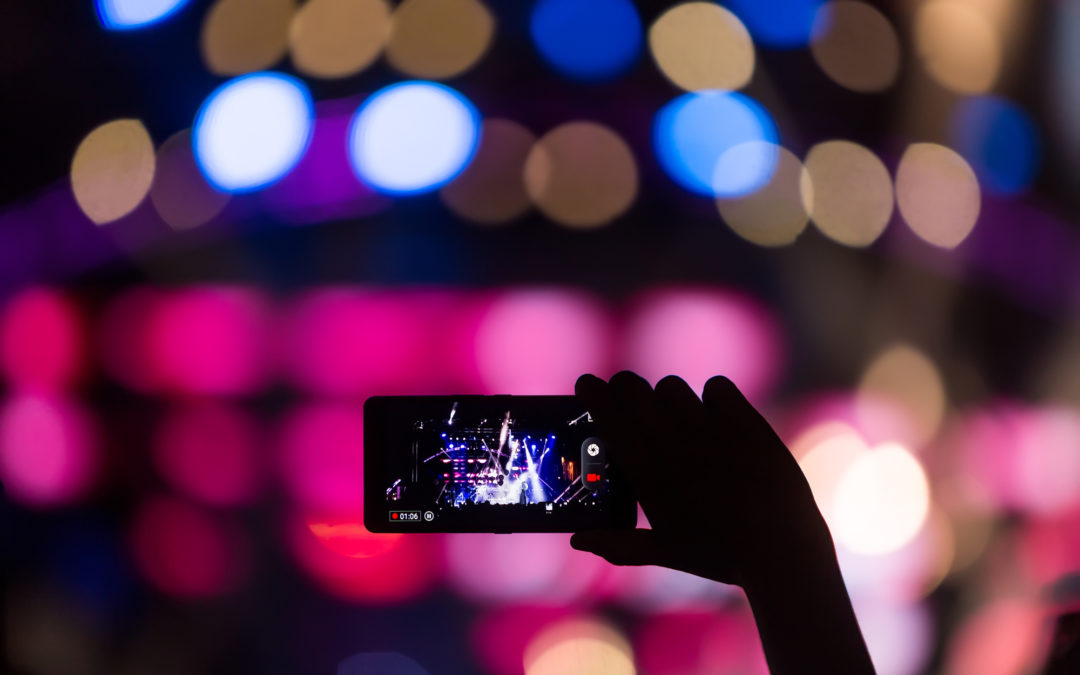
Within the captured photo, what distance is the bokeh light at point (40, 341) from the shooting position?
2.89ft

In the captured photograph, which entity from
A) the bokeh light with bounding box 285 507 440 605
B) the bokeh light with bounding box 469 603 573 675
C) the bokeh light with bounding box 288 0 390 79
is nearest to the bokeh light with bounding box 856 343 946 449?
the bokeh light with bounding box 469 603 573 675

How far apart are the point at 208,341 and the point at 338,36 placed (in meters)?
0.41

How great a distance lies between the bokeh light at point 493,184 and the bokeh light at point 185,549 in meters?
0.49

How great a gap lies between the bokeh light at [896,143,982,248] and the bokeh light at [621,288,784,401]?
0.78ft

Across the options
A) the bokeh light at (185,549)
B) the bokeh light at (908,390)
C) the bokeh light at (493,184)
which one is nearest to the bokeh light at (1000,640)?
the bokeh light at (908,390)

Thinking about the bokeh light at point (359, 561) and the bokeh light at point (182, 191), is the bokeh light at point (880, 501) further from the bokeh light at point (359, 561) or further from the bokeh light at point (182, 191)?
the bokeh light at point (182, 191)

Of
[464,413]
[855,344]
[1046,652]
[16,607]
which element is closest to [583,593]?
[464,413]

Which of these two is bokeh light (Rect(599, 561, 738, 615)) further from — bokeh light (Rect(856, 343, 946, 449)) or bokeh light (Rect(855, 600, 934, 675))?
bokeh light (Rect(856, 343, 946, 449))

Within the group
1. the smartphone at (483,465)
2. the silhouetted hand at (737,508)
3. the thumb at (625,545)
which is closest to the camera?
the silhouetted hand at (737,508)

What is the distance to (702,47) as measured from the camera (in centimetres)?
89

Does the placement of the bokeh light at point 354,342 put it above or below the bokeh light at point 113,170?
below

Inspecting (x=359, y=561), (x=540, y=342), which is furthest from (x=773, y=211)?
(x=359, y=561)

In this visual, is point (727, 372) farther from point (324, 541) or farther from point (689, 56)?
point (324, 541)

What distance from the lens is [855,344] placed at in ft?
2.89
